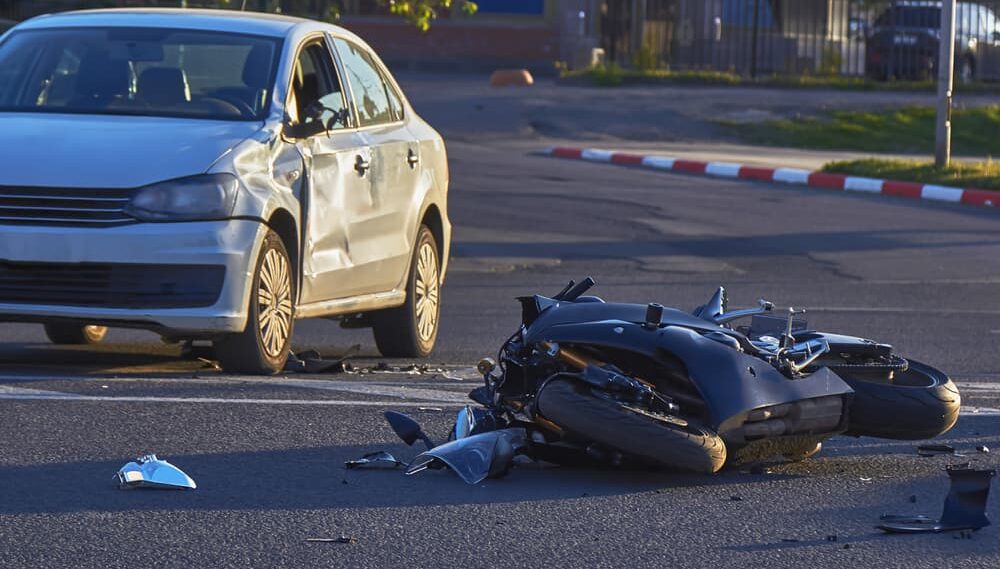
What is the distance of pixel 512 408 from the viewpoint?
583cm

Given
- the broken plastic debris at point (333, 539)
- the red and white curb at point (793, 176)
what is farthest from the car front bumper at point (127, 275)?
the red and white curb at point (793, 176)

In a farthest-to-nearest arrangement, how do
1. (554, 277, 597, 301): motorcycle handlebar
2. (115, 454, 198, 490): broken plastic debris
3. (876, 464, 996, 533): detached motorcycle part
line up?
(554, 277, 597, 301): motorcycle handlebar → (115, 454, 198, 490): broken plastic debris → (876, 464, 996, 533): detached motorcycle part

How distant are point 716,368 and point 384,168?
3455mm

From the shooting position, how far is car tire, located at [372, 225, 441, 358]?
8.83 m

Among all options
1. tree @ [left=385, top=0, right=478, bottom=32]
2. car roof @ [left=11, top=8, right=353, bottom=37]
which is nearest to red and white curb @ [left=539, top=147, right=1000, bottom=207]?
tree @ [left=385, top=0, right=478, bottom=32]

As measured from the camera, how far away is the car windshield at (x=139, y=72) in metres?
7.93

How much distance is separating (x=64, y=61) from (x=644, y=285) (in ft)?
17.2

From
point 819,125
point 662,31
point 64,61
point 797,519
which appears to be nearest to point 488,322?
point 64,61

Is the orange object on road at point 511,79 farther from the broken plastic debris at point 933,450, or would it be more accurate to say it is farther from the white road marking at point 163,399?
the broken plastic debris at point 933,450

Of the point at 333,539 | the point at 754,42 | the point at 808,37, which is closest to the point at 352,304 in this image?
the point at 333,539

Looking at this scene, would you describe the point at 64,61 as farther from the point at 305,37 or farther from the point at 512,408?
the point at 512,408

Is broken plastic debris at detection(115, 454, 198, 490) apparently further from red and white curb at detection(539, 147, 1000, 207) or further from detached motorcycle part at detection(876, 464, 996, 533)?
red and white curb at detection(539, 147, 1000, 207)

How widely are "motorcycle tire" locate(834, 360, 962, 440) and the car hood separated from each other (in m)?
2.95

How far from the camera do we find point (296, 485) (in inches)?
214
